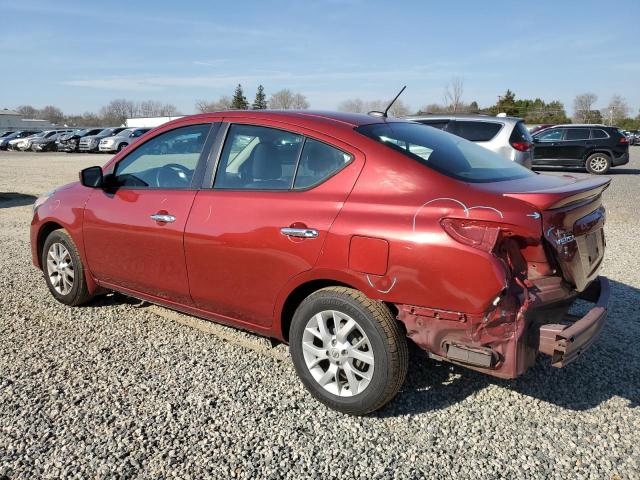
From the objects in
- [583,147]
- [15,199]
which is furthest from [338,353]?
[583,147]

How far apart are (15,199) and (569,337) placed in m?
12.6

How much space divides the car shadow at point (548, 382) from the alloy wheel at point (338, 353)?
27 centimetres

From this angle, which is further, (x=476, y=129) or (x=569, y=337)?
(x=476, y=129)

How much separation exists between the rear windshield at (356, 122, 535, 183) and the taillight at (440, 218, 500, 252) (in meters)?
0.35

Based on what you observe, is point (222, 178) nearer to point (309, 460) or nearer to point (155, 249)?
point (155, 249)

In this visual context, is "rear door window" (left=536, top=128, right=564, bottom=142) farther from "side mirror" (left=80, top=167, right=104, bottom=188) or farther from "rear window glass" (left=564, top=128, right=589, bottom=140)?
"side mirror" (left=80, top=167, right=104, bottom=188)

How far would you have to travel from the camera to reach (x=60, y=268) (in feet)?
15.4

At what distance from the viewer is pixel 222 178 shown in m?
3.58

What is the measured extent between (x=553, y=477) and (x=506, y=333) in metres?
0.70

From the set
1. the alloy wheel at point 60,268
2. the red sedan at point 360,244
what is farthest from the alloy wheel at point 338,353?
the alloy wheel at point 60,268

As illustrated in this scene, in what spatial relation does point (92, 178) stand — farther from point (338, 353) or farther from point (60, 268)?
point (338, 353)

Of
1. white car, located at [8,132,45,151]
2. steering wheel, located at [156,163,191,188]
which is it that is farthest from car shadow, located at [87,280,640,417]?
white car, located at [8,132,45,151]

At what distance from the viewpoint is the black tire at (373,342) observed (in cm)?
277

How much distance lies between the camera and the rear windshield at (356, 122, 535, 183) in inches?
118
